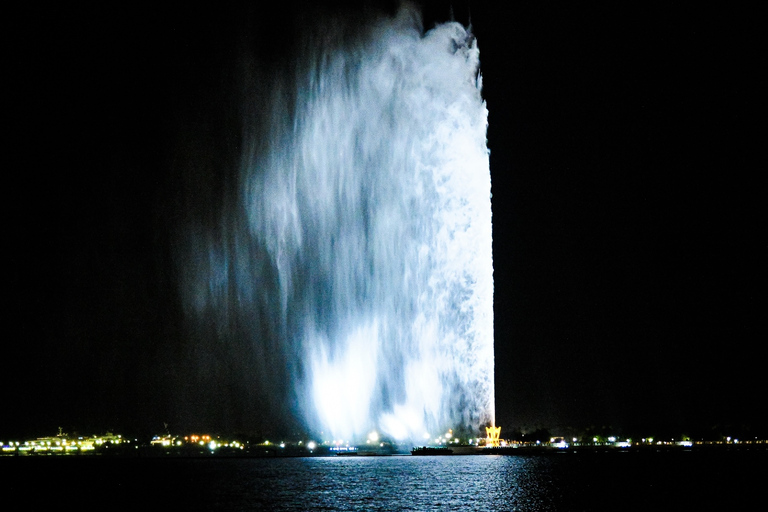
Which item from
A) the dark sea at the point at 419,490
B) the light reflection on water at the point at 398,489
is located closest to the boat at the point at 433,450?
the dark sea at the point at 419,490

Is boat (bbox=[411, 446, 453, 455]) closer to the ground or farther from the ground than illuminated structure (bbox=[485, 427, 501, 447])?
closer to the ground

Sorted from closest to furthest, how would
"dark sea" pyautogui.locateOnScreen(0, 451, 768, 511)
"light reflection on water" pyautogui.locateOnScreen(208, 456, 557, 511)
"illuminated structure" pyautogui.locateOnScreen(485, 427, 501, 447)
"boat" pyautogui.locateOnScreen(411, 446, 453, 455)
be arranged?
"light reflection on water" pyautogui.locateOnScreen(208, 456, 557, 511) < "dark sea" pyautogui.locateOnScreen(0, 451, 768, 511) < "boat" pyautogui.locateOnScreen(411, 446, 453, 455) < "illuminated structure" pyautogui.locateOnScreen(485, 427, 501, 447)

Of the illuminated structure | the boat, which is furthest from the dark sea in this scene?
the illuminated structure

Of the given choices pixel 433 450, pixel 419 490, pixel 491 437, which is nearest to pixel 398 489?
pixel 419 490

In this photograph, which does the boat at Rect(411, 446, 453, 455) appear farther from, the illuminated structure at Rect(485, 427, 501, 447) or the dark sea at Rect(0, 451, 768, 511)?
the illuminated structure at Rect(485, 427, 501, 447)

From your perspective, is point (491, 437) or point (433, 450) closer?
point (433, 450)

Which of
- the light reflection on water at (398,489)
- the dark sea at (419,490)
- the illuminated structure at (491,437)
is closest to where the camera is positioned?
the light reflection on water at (398,489)

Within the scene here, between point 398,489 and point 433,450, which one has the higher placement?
point 433,450

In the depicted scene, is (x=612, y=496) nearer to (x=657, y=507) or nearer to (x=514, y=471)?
(x=657, y=507)

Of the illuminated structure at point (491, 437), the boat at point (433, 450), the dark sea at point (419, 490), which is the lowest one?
the dark sea at point (419, 490)

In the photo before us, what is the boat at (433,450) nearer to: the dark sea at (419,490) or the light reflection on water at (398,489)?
the dark sea at (419,490)

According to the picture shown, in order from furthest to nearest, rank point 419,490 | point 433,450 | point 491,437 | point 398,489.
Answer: point 491,437
point 433,450
point 398,489
point 419,490

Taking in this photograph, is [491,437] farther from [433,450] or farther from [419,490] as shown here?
[419,490]

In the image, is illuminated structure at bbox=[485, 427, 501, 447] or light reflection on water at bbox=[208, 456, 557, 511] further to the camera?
illuminated structure at bbox=[485, 427, 501, 447]
